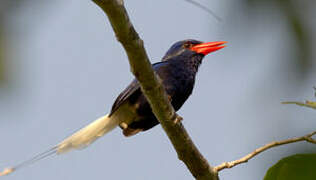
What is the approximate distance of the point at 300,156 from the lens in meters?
1.43

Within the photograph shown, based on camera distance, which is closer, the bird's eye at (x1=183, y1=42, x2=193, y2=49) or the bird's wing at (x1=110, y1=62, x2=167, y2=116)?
the bird's wing at (x1=110, y1=62, x2=167, y2=116)

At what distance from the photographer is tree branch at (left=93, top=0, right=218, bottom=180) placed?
2172 millimetres

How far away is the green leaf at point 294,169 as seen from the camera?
139cm

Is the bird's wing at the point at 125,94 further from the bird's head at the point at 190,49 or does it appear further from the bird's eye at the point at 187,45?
the bird's eye at the point at 187,45

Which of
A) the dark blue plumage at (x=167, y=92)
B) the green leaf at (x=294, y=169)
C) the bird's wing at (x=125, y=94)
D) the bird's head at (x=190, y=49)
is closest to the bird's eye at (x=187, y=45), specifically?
the bird's head at (x=190, y=49)

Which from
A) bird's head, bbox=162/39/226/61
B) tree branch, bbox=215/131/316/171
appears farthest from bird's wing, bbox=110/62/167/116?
tree branch, bbox=215/131/316/171

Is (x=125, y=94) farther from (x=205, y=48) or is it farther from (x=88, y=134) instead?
(x=205, y=48)

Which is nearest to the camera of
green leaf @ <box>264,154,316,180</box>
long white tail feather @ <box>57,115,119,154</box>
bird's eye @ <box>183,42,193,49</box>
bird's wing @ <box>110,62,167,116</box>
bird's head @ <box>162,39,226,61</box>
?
green leaf @ <box>264,154,316,180</box>

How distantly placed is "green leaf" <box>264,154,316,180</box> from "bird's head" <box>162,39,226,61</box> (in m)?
3.17

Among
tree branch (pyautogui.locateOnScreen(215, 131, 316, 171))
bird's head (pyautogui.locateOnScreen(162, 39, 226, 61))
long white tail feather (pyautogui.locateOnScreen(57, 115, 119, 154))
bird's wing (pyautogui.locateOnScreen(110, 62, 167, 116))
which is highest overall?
bird's head (pyautogui.locateOnScreen(162, 39, 226, 61))

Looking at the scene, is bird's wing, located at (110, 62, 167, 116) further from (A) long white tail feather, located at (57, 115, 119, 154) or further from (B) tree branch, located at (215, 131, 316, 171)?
(B) tree branch, located at (215, 131, 316, 171)

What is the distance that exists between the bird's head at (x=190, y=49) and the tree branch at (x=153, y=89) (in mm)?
1928

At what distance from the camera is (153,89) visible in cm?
263

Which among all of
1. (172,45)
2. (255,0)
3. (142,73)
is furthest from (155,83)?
(172,45)
